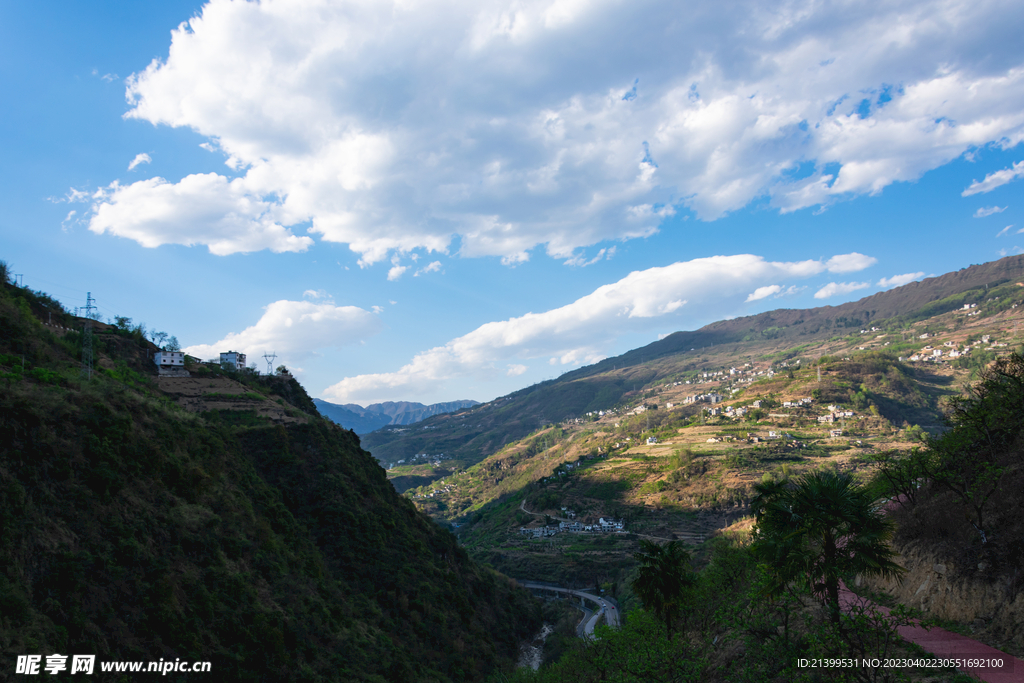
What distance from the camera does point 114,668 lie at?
1853cm

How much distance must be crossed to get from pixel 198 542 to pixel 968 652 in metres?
36.0

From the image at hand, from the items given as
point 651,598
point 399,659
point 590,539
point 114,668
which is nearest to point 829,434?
point 590,539

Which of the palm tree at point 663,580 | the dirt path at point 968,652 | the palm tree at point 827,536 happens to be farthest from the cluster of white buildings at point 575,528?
the palm tree at point 827,536

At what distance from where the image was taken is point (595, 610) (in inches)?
3206

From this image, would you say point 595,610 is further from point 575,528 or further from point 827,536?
point 827,536

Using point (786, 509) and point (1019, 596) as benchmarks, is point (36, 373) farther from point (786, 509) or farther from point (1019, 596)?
point (1019, 596)

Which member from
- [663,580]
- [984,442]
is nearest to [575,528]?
[663,580]

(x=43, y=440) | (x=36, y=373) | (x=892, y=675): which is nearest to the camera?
(x=892, y=675)

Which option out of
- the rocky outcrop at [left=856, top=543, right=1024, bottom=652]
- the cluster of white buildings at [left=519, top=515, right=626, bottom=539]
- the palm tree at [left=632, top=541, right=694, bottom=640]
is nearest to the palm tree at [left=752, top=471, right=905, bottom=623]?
the rocky outcrop at [left=856, top=543, right=1024, bottom=652]

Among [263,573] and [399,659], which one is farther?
[399,659]

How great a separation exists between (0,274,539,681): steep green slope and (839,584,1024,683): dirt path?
2846 centimetres

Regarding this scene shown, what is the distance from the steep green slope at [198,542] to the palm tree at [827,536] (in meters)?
26.6

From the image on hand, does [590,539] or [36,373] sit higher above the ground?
[36,373]

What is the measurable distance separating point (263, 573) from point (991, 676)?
36033 millimetres
